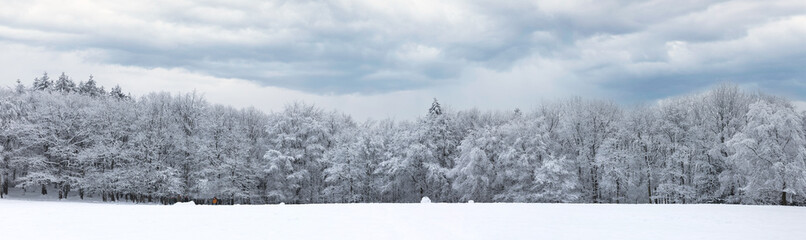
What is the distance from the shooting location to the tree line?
55062 mm

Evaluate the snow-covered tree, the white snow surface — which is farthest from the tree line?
the white snow surface

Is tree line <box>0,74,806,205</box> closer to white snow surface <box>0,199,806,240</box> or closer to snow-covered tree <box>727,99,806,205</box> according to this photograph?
snow-covered tree <box>727,99,806,205</box>

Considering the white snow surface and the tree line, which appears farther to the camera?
the tree line

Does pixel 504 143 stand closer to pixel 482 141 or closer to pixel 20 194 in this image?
pixel 482 141

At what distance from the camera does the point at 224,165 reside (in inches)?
2491

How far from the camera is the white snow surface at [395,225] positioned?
653 inches

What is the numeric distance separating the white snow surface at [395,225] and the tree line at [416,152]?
31.3 metres

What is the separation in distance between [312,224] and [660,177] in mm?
47704

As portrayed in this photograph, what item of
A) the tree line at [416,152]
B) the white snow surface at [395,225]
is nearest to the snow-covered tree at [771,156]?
the tree line at [416,152]

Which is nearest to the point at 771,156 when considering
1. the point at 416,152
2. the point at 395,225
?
the point at 416,152

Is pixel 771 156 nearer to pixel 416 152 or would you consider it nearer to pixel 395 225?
pixel 416 152

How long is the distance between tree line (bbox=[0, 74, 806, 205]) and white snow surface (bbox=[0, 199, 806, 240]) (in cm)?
3132

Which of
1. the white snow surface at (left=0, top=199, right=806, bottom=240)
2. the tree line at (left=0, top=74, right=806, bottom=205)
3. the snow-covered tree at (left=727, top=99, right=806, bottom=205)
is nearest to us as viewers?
the white snow surface at (left=0, top=199, right=806, bottom=240)

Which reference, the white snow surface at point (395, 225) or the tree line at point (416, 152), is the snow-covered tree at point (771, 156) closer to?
the tree line at point (416, 152)
